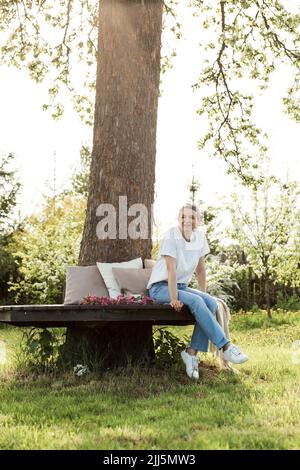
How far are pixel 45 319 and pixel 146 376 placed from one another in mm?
1021

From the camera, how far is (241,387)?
5641 millimetres

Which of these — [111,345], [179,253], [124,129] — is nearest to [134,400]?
[111,345]

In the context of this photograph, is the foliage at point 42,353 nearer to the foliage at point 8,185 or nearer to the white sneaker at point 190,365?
the white sneaker at point 190,365

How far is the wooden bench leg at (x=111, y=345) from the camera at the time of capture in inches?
251

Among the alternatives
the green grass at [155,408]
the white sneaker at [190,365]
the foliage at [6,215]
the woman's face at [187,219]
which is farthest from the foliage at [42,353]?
the foliage at [6,215]

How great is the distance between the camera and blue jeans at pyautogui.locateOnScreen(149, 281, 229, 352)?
227 inches

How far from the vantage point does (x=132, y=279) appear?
6.72m

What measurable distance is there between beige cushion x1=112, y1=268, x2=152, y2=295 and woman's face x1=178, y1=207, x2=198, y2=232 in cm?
81

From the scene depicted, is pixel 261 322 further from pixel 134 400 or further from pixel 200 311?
pixel 134 400

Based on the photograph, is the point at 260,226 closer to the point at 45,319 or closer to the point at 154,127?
the point at 154,127

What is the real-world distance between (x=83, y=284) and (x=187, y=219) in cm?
132

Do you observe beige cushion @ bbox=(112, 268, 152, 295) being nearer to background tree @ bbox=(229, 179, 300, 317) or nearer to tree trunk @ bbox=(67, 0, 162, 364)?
tree trunk @ bbox=(67, 0, 162, 364)

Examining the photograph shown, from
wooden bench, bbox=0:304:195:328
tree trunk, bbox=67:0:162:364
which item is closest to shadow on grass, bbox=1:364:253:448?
wooden bench, bbox=0:304:195:328
